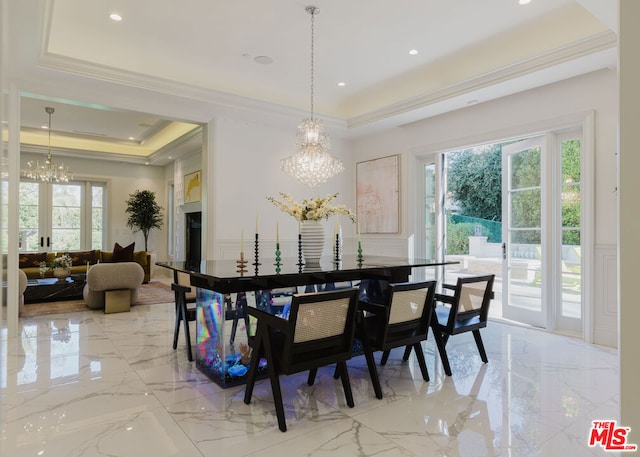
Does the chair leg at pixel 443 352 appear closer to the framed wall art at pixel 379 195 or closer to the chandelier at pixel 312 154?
the chandelier at pixel 312 154

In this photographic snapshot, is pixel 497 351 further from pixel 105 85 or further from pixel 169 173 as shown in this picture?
pixel 169 173

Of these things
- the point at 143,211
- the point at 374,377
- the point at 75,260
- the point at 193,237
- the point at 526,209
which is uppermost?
the point at 143,211

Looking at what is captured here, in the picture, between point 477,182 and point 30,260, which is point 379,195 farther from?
Answer: point 30,260

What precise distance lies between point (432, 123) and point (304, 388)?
403 centimetres

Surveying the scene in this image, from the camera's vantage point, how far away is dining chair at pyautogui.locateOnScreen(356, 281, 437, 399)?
8.29 feet

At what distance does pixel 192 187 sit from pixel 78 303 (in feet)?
9.85

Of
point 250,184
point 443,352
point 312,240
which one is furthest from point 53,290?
point 443,352

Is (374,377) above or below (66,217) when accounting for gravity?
below

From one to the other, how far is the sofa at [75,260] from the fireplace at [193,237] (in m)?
0.82

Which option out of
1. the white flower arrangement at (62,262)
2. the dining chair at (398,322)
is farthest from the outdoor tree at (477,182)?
the white flower arrangement at (62,262)

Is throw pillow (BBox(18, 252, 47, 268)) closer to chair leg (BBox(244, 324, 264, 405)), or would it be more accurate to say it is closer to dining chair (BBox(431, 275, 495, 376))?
chair leg (BBox(244, 324, 264, 405))

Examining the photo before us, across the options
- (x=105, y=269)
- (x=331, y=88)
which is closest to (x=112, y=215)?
(x=105, y=269)

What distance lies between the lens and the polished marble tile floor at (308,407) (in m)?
1.94

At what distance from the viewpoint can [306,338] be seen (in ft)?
7.20
